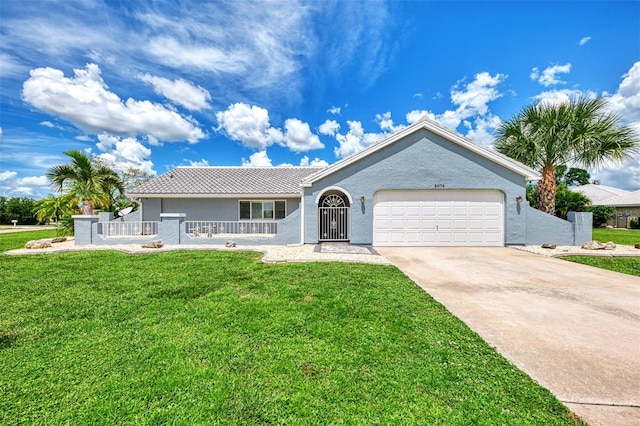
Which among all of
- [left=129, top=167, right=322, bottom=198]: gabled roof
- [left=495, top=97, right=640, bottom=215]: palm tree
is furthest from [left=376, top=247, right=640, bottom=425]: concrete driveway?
[left=129, top=167, right=322, bottom=198]: gabled roof

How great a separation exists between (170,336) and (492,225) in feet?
47.4

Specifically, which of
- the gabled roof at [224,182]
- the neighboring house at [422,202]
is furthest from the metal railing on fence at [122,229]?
the gabled roof at [224,182]

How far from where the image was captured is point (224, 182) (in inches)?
714

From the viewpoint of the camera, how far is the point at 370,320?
4.52 m

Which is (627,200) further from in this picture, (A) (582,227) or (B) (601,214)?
(A) (582,227)

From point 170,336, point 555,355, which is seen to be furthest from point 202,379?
point 555,355

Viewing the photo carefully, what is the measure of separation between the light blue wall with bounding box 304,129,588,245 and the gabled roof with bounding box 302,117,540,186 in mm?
207

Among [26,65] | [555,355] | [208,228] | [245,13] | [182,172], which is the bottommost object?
[555,355]

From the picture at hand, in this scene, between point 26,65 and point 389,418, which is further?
point 26,65

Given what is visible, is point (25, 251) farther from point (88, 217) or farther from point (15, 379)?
point (15, 379)

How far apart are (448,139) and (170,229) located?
48.8 ft

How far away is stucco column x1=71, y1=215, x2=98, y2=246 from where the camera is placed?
505 inches

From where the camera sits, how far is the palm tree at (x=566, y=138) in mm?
12484

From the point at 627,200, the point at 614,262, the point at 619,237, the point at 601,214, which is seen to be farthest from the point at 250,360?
the point at 627,200
